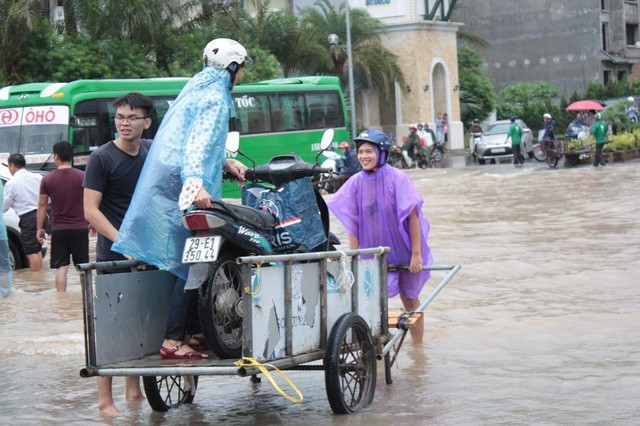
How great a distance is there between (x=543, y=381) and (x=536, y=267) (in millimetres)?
5849

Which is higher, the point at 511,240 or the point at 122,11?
the point at 122,11

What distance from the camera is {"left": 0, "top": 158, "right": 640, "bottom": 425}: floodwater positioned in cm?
674

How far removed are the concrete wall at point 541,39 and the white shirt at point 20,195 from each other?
47.5 meters

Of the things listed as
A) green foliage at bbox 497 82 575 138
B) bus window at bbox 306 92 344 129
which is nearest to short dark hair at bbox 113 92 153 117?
bus window at bbox 306 92 344 129

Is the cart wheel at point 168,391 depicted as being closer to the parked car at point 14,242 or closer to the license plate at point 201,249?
the license plate at point 201,249

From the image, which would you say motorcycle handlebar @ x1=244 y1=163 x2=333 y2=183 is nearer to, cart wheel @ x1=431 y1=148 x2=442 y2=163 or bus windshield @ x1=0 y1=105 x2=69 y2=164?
bus windshield @ x1=0 y1=105 x2=69 y2=164

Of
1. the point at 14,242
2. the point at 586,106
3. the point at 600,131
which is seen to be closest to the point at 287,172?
the point at 14,242

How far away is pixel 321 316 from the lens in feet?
20.6

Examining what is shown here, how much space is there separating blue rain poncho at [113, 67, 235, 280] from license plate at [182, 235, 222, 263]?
29 centimetres

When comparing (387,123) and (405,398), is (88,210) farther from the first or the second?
(387,123)

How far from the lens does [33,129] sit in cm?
2427

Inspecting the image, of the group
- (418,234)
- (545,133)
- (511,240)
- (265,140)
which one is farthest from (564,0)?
(418,234)

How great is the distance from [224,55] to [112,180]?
104 centimetres

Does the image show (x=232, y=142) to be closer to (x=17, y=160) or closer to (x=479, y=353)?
(x=479, y=353)
